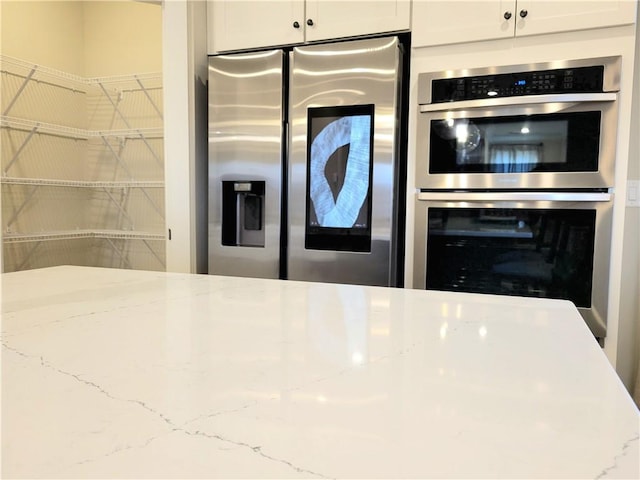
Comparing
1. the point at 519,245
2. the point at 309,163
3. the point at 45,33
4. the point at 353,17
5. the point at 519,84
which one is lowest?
the point at 519,245

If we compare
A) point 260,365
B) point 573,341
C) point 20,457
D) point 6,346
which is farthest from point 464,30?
point 20,457

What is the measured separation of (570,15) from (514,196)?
0.69m

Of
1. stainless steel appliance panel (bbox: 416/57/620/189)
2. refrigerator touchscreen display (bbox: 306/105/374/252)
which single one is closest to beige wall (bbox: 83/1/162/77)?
refrigerator touchscreen display (bbox: 306/105/374/252)

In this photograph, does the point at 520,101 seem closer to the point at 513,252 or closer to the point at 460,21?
the point at 460,21

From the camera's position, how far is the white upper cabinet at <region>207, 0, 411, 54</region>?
200cm

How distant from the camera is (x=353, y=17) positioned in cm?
205

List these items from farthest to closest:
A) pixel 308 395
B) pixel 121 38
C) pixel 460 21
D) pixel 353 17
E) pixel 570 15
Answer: pixel 121 38 → pixel 353 17 → pixel 460 21 → pixel 570 15 → pixel 308 395

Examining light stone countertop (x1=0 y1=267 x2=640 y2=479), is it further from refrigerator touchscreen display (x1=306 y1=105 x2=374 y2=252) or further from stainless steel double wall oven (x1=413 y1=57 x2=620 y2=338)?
refrigerator touchscreen display (x1=306 y1=105 x2=374 y2=252)

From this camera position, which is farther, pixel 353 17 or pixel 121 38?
pixel 121 38

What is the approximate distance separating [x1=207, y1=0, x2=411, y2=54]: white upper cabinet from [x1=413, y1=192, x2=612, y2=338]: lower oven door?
795 mm

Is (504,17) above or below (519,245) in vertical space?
above

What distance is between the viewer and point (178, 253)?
2318 millimetres

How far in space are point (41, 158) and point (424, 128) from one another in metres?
2.49

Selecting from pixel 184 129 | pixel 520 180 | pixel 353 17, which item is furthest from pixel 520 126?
pixel 184 129
